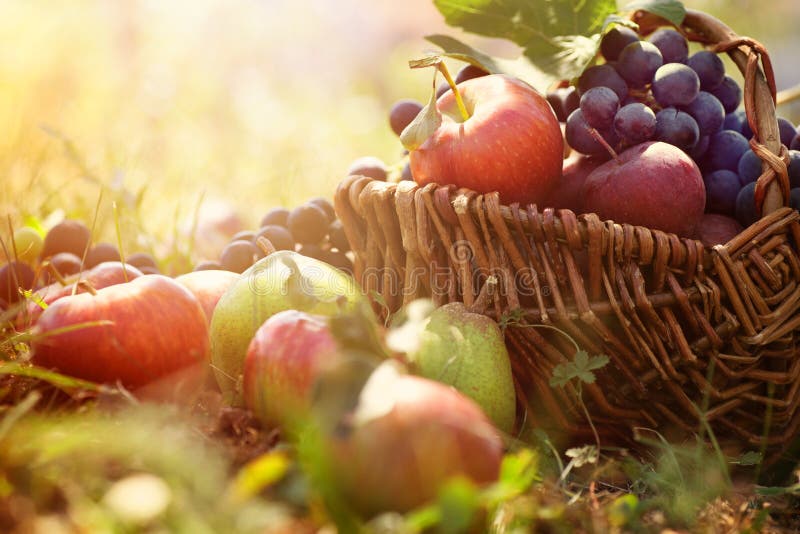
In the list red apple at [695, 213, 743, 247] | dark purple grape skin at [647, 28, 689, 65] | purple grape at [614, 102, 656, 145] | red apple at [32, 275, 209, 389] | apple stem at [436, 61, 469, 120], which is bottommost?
red apple at [32, 275, 209, 389]

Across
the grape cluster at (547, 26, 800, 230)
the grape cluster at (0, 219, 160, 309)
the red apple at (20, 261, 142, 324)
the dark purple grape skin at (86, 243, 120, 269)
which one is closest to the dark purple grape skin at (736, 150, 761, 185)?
the grape cluster at (547, 26, 800, 230)

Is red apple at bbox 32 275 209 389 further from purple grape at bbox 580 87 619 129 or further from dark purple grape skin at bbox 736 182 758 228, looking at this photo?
dark purple grape skin at bbox 736 182 758 228

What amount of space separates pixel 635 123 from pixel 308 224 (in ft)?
2.80

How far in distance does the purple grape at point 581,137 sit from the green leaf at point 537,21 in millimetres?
203

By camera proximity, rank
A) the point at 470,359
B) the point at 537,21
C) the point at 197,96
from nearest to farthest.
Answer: the point at 470,359, the point at 537,21, the point at 197,96

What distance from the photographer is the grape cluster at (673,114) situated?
4.73 ft

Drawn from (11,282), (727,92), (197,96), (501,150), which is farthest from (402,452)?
(197,96)

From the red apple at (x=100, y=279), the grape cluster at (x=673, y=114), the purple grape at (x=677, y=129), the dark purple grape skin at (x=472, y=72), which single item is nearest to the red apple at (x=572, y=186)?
the grape cluster at (x=673, y=114)

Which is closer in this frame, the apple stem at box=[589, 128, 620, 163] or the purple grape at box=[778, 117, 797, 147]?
the apple stem at box=[589, 128, 620, 163]

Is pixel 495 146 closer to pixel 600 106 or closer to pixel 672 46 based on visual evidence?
pixel 600 106

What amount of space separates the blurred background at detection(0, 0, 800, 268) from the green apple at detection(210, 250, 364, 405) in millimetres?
843

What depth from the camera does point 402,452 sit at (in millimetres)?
761

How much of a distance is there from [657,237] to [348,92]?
5.97 metres

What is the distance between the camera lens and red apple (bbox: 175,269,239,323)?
1444mm
